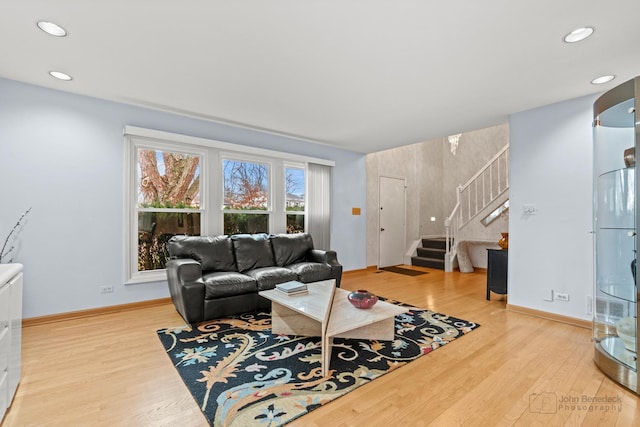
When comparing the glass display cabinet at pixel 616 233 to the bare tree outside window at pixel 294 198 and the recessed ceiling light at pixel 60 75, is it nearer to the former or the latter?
the bare tree outside window at pixel 294 198

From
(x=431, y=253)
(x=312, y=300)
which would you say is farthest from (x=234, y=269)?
(x=431, y=253)

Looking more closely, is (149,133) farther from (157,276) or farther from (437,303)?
(437,303)

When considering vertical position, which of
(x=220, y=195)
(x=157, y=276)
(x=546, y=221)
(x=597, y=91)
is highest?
(x=597, y=91)

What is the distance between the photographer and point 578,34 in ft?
7.06

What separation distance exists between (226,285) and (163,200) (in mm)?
1615

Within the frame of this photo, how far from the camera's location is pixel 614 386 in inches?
80.8

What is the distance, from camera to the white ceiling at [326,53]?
1.95 metres

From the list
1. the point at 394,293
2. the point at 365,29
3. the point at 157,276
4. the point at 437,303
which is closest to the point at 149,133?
the point at 157,276

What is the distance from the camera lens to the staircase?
6.63 m

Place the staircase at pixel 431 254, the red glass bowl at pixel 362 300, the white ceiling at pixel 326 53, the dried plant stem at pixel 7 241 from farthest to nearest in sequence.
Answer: the staircase at pixel 431 254 → the dried plant stem at pixel 7 241 → the red glass bowl at pixel 362 300 → the white ceiling at pixel 326 53

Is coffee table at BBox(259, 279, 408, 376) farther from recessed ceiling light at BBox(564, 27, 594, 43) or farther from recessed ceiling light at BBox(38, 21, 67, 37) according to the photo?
recessed ceiling light at BBox(38, 21, 67, 37)

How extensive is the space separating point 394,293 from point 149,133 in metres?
4.01

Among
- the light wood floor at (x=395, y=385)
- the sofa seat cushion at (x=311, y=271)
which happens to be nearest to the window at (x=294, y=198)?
the sofa seat cushion at (x=311, y=271)

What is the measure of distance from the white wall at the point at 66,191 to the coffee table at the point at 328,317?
2049 millimetres
